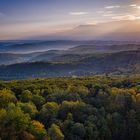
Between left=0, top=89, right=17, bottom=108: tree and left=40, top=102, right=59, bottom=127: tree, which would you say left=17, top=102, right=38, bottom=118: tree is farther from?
left=0, top=89, right=17, bottom=108: tree

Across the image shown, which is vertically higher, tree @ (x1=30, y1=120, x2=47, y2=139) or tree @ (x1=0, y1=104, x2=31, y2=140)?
tree @ (x1=0, y1=104, x2=31, y2=140)

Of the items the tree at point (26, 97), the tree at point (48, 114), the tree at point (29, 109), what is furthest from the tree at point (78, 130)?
the tree at point (26, 97)

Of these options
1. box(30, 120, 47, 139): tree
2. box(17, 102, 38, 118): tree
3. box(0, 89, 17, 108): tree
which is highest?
box(0, 89, 17, 108): tree

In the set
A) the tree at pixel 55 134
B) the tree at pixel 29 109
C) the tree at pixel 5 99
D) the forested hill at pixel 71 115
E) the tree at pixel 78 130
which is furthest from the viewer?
the tree at pixel 5 99

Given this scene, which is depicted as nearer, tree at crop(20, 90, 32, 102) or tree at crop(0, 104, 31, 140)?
tree at crop(0, 104, 31, 140)

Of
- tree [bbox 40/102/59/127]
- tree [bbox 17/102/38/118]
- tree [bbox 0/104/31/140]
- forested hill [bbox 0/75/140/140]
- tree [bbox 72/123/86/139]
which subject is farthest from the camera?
tree [bbox 40/102/59/127]

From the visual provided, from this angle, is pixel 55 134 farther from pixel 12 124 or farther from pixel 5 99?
pixel 5 99

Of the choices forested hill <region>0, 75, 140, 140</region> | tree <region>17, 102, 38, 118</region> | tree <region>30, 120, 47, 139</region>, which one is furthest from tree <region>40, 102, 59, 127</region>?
tree <region>30, 120, 47, 139</region>

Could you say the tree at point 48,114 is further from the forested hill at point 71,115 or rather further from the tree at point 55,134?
the tree at point 55,134

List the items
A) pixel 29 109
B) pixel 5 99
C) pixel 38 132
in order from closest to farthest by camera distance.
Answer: pixel 38 132, pixel 29 109, pixel 5 99

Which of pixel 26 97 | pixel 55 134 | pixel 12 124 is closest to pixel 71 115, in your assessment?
pixel 55 134
